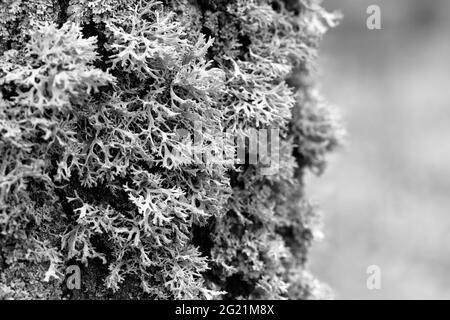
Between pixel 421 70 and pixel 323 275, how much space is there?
10.2 ft

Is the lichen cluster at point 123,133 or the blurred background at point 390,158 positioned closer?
the lichen cluster at point 123,133

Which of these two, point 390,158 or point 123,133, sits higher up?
point 390,158

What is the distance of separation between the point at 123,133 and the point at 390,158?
3.85 metres

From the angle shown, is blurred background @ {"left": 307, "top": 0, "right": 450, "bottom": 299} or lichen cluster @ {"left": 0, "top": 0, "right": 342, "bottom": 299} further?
blurred background @ {"left": 307, "top": 0, "right": 450, "bottom": 299}

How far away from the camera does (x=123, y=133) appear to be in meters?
1.27

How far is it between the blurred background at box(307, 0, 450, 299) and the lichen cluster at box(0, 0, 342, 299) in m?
1.17

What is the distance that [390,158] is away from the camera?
15.4 feet

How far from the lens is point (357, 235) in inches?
152

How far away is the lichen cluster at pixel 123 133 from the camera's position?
1.18 metres

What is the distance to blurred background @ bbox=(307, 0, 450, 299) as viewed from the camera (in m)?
3.75

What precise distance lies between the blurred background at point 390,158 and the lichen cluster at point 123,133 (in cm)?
117

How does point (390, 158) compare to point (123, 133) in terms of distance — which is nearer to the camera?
point (123, 133)

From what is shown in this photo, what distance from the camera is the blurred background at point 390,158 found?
148 inches
